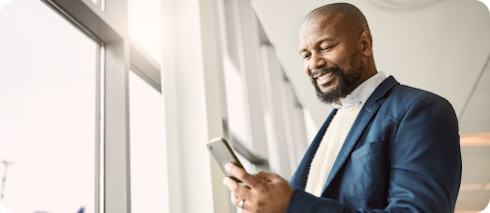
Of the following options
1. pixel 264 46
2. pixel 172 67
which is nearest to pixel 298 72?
pixel 264 46

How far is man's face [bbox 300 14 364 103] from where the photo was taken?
1.38 meters

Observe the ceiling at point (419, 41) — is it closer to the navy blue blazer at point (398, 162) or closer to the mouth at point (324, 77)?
the mouth at point (324, 77)

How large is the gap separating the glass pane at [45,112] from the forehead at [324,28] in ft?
3.68

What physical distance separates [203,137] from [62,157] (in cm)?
68

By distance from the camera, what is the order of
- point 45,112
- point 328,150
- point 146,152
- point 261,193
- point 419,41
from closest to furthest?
point 261,193 < point 328,150 < point 45,112 < point 146,152 < point 419,41

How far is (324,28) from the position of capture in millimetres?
1413

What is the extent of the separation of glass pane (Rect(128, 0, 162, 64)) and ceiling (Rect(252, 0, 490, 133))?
189 cm

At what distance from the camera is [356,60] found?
1393mm

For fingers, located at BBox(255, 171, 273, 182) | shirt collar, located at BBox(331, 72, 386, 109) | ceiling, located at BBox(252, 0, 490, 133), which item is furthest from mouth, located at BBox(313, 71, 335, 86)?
ceiling, located at BBox(252, 0, 490, 133)

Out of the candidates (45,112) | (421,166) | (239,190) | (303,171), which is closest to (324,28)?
(303,171)

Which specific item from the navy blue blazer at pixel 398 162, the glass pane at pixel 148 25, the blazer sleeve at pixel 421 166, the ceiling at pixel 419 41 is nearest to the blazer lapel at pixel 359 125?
the navy blue blazer at pixel 398 162

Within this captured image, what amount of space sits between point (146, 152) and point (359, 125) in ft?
4.44

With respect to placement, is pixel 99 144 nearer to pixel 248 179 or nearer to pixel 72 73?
pixel 72 73

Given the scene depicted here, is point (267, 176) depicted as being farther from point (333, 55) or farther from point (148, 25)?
point (148, 25)
